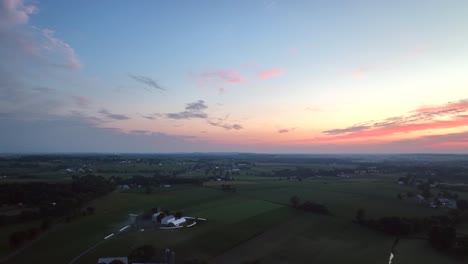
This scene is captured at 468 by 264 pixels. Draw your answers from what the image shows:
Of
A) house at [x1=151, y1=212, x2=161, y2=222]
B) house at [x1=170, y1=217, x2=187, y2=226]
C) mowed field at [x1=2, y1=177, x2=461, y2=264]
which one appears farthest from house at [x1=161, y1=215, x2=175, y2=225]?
mowed field at [x1=2, y1=177, x2=461, y2=264]

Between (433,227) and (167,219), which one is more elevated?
(433,227)

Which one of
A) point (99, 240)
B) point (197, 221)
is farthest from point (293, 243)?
point (99, 240)

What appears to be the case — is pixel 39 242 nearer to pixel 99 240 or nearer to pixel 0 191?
pixel 99 240

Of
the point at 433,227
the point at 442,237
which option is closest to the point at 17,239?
the point at 442,237

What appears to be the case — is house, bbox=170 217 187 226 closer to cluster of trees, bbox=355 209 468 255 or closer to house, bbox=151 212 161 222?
house, bbox=151 212 161 222

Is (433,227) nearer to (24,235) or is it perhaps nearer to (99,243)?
(99,243)
